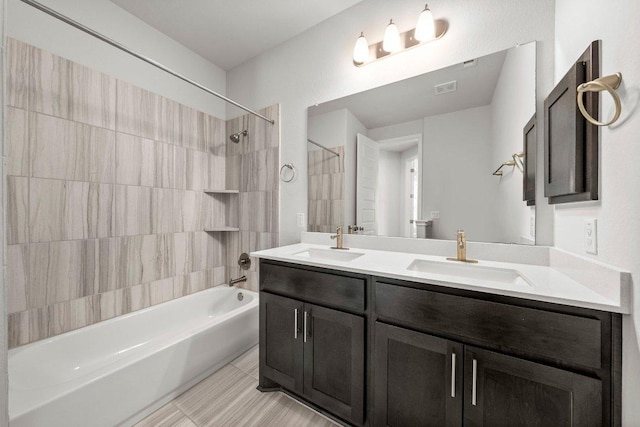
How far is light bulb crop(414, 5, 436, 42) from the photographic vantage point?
4.85ft

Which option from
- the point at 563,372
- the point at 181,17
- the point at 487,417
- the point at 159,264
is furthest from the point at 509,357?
the point at 181,17

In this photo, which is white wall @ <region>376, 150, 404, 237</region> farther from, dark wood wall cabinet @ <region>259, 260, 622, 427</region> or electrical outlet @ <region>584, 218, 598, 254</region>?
electrical outlet @ <region>584, 218, 598, 254</region>

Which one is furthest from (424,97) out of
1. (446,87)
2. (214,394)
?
(214,394)

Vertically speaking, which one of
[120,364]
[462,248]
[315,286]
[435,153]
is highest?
[435,153]

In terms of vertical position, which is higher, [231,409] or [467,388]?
[467,388]

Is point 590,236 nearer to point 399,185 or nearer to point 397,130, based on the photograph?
point 399,185

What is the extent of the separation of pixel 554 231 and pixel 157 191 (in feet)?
8.75

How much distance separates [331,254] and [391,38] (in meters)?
1.46

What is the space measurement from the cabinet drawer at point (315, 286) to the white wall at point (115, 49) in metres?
1.82

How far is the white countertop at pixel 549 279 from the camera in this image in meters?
0.73

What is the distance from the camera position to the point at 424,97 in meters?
1.55

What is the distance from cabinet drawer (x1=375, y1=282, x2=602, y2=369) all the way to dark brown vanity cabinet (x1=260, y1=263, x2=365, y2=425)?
0.22 metres

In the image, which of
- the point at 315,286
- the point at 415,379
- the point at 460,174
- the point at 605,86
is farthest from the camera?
the point at 460,174

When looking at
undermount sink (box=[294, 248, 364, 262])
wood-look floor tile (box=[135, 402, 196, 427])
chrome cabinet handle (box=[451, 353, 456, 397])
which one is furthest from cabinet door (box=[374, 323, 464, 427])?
wood-look floor tile (box=[135, 402, 196, 427])
